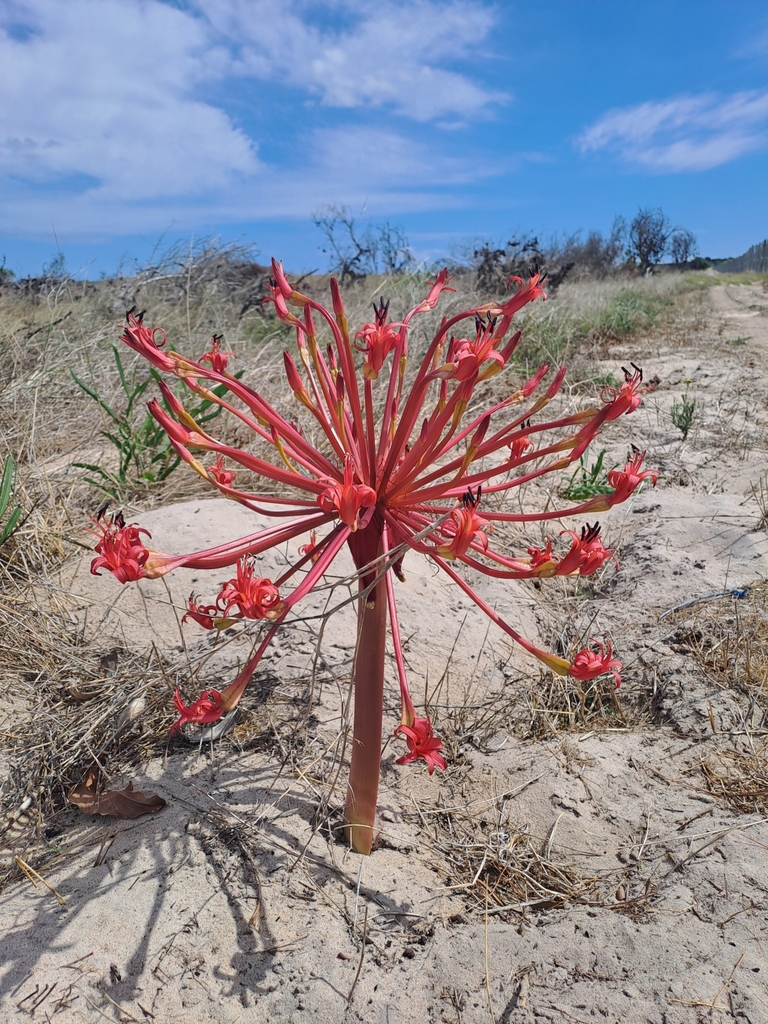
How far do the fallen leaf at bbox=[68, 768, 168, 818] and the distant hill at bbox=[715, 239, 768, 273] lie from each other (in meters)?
46.5

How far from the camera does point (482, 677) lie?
8.59 feet

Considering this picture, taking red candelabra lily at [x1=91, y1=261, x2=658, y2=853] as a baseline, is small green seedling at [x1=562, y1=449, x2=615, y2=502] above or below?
below

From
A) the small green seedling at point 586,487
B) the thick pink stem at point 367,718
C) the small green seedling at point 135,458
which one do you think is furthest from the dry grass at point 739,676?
the small green seedling at point 135,458

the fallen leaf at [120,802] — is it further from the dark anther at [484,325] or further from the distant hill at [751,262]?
the distant hill at [751,262]

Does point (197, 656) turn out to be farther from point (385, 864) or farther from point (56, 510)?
point (56, 510)

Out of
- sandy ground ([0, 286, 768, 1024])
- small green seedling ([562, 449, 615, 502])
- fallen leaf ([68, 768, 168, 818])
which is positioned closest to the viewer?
sandy ground ([0, 286, 768, 1024])

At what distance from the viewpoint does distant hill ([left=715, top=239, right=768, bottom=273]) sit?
137 ft

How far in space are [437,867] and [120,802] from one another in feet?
2.98

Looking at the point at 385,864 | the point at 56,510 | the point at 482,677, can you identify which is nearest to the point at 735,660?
the point at 482,677

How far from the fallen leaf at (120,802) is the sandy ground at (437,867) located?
0.03 metres

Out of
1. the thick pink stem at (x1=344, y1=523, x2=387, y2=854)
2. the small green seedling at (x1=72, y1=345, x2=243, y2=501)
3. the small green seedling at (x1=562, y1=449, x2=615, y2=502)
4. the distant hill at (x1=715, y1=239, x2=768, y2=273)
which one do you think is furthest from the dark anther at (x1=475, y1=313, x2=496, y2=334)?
the distant hill at (x1=715, y1=239, x2=768, y2=273)

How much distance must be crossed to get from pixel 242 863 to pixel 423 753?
1.89 feet

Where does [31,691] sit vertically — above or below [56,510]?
below

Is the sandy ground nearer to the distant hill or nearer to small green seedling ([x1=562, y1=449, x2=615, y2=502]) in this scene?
small green seedling ([x1=562, y1=449, x2=615, y2=502])
